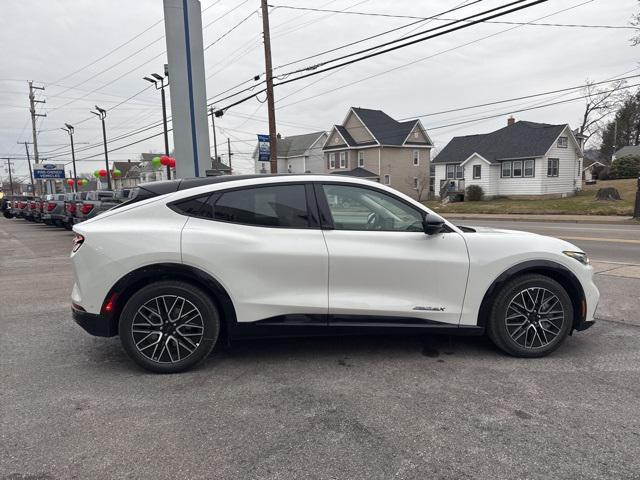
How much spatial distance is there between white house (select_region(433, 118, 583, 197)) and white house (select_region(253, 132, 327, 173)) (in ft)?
60.1

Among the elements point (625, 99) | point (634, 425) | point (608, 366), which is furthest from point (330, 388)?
point (625, 99)

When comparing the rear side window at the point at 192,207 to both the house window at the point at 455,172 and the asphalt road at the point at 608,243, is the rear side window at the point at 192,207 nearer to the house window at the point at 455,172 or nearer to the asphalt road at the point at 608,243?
the asphalt road at the point at 608,243

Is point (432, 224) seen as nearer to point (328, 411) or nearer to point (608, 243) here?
point (328, 411)

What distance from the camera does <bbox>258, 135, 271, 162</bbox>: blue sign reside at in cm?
1861

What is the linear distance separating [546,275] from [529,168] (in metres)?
34.6

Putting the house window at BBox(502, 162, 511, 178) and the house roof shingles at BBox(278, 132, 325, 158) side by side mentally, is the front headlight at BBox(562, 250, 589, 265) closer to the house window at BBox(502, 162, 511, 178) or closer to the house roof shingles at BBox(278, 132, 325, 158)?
the house window at BBox(502, 162, 511, 178)

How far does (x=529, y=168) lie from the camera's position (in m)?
35.2

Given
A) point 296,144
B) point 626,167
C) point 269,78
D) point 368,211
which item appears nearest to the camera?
point 368,211

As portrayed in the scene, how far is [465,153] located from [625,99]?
37540 millimetres

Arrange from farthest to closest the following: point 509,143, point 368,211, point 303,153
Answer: point 303,153 → point 509,143 → point 368,211

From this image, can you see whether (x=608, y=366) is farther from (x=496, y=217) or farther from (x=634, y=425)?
(x=496, y=217)

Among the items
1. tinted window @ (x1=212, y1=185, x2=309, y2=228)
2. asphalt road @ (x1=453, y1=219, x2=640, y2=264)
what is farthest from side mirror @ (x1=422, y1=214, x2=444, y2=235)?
asphalt road @ (x1=453, y1=219, x2=640, y2=264)

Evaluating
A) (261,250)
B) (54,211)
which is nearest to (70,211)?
(54,211)

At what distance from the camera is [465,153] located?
4062cm
